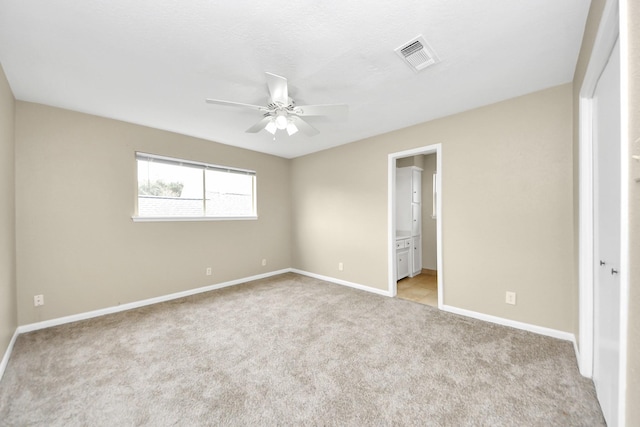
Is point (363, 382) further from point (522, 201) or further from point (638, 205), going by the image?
point (522, 201)

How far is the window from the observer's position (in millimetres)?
3441

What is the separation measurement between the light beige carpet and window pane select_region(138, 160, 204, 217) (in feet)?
4.60

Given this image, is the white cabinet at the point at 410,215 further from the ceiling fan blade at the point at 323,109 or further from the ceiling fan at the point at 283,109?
the ceiling fan blade at the point at 323,109

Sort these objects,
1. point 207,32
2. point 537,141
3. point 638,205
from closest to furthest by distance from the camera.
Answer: point 638,205 → point 207,32 → point 537,141

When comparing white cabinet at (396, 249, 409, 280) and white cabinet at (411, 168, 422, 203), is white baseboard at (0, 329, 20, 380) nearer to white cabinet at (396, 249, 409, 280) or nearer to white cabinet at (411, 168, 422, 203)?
white cabinet at (396, 249, 409, 280)

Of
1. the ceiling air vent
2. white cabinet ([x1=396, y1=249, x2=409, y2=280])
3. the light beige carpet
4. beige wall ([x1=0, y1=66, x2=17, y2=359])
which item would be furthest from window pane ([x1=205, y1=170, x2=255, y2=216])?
the ceiling air vent

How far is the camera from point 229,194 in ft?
14.1

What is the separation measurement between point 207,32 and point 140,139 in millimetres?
2359

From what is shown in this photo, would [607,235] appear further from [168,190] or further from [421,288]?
[168,190]

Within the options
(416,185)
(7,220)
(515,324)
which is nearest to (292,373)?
(515,324)

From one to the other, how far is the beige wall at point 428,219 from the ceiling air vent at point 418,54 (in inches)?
141

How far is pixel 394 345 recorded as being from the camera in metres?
2.32

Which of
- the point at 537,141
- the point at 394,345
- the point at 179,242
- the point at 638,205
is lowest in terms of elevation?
the point at 394,345

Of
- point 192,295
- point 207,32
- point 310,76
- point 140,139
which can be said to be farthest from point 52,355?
point 310,76
